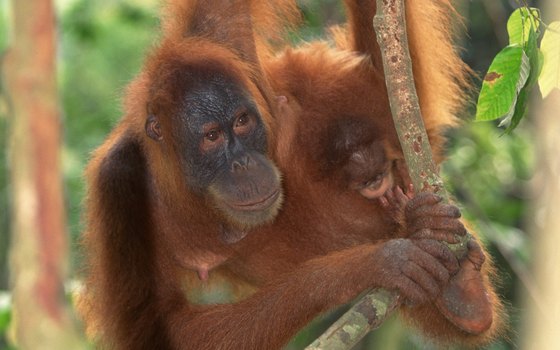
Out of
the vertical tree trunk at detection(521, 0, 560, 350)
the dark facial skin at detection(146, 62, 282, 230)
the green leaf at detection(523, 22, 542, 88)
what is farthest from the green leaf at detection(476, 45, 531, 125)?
the dark facial skin at detection(146, 62, 282, 230)

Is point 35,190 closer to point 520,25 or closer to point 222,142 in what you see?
point 520,25

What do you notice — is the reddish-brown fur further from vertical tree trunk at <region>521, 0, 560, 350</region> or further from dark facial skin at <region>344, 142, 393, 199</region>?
vertical tree trunk at <region>521, 0, 560, 350</region>

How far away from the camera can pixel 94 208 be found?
3.98 m

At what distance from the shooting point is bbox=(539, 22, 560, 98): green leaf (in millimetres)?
2793

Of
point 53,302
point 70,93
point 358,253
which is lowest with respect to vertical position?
point 70,93

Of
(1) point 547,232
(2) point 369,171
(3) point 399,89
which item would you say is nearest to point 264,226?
(2) point 369,171

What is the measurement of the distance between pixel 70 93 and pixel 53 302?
19.7 feet

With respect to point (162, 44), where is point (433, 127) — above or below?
below

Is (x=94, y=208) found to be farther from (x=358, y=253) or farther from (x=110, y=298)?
(x=358, y=253)

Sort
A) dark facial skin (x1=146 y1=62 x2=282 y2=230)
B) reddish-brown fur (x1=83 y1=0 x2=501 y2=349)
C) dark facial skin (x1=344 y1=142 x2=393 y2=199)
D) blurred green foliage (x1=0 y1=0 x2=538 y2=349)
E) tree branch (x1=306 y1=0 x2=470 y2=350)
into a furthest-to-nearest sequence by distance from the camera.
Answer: blurred green foliage (x1=0 y1=0 x2=538 y2=349) < dark facial skin (x1=344 y1=142 x2=393 y2=199) < reddish-brown fur (x1=83 y1=0 x2=501 y2=349) < dark facial skin (x1=146 y1=62 x2=282 y2=230) < tree branch (x1=306 y1=0 x2=470 y2=350)

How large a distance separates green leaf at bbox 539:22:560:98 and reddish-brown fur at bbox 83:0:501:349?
95 cm

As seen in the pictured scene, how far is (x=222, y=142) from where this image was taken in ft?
12.0

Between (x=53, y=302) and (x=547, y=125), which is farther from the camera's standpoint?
(x=547, y=125)

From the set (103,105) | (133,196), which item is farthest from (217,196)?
(103,105)
